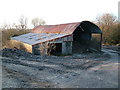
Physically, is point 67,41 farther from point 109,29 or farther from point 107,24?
point 107,24

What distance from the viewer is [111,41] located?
2980cm

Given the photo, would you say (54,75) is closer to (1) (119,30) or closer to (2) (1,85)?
(2) (1,85)

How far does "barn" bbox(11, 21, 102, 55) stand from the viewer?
15.6 meters

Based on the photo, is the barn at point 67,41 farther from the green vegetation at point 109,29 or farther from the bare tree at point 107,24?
the bare tree at point 107,24

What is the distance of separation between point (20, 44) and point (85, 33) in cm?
1231

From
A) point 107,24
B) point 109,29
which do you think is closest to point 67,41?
point 109,29

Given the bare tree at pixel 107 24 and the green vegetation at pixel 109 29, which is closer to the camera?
the green vegetation at pixel 109 29

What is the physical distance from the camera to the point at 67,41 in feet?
53.1

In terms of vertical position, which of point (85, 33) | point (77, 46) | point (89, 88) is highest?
point (85, 33)

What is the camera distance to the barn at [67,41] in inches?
614

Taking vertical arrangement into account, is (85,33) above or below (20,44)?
above

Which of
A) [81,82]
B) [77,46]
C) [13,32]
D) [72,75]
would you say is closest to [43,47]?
[77,46]

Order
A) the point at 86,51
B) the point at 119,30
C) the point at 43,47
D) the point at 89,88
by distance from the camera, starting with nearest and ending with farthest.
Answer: the point at 89,88 → the point at 43,47 → the point at 86,51 → the point at 119,30

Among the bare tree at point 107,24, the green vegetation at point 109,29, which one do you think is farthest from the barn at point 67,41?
the bare tree at point 107,24
